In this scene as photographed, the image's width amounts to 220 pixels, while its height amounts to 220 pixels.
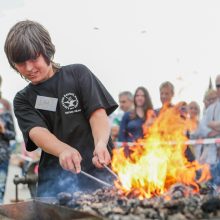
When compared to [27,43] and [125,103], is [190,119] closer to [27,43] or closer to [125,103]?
[125,103]

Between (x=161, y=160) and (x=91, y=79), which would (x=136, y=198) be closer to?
(x=161, y=160)

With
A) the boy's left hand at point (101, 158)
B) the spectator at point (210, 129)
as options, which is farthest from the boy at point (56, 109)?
the spectator at point (210, 129)

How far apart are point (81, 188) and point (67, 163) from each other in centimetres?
54

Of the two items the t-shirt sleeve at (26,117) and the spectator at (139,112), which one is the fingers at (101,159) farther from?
the spectator at (139,112)

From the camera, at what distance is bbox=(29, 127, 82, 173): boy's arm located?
251 cm

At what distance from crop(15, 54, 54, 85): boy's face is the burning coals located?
86cm

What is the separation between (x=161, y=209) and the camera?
2.08 m

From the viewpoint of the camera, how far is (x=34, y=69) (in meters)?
2.83

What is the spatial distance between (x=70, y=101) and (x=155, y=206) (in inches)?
44.1

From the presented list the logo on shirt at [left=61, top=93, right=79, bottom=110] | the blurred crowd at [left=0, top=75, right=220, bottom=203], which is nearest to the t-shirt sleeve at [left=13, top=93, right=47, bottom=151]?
the logo on shirt at [left=61, top=93, right=79, bottom=110]

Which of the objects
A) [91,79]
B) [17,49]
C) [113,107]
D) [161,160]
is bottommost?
[161,160]

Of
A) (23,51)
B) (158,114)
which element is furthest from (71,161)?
(158,114)

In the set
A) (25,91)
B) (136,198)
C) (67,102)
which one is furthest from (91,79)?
(136,198)

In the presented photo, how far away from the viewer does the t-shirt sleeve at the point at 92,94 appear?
2973mm
